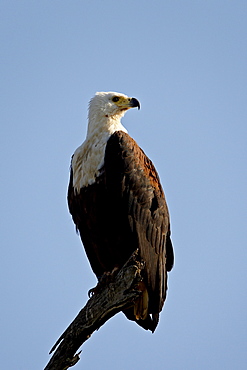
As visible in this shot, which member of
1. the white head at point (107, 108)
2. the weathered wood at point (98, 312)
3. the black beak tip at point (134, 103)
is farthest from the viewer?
the black beak tip at point (134, 103)

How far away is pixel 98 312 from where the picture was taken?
659 centimetres

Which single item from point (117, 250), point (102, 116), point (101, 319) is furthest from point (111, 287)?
point (102, 116)

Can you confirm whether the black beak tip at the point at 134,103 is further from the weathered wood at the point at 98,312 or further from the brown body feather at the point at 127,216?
the weathered wood at the point at 98,312

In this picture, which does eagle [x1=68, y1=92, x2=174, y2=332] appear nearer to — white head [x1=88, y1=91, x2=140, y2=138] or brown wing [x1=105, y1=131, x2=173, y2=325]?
brown wing [x1=105, y1=131, x2=173, y2=325]

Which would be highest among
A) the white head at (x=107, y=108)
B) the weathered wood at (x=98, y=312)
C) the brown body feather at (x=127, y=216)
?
the white head at (x=107, y=108)

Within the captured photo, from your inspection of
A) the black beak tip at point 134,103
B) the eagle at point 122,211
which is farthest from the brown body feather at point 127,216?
A: the black beak tip at point 134,103

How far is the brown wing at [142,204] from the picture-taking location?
7527 mm

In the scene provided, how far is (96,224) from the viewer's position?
7637 millimetres

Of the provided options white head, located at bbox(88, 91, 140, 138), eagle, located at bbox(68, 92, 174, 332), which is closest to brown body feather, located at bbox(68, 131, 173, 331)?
eagle, located at bbox(68, 92, 174, 332)

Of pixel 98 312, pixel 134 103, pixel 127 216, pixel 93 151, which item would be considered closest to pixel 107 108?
pixel 134 103

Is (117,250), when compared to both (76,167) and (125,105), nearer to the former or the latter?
(76,167)

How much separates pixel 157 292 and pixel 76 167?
1.80m

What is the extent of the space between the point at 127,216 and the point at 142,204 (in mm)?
273

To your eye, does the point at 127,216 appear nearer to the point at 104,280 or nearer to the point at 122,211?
the point at 122,211
